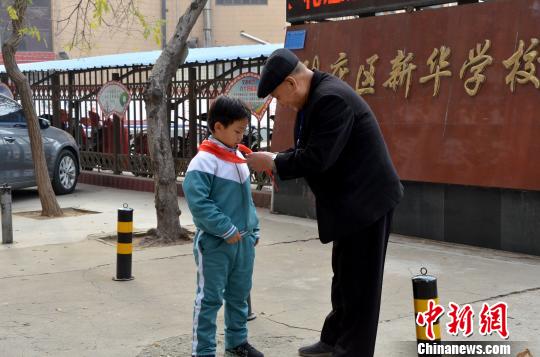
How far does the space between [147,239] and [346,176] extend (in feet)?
15.5

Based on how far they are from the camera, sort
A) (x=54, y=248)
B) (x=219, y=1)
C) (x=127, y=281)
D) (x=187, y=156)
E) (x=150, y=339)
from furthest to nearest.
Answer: (x=219, y=1) < (x=187, y=156) < (x=54, y=248) < (x=127, y=281) < (x=150, y=339)

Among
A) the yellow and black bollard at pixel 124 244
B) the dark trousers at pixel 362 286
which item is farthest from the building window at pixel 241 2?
the dark trousers at pixel 362 286

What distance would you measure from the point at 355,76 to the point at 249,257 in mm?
5090

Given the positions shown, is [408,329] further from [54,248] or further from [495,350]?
[54,248]

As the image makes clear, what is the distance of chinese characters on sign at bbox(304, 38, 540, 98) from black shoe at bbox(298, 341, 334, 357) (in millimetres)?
3877

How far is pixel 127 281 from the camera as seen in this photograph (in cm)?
654

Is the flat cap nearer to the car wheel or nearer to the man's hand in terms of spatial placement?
the man's hand

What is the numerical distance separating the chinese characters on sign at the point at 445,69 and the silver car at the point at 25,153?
4976 mm

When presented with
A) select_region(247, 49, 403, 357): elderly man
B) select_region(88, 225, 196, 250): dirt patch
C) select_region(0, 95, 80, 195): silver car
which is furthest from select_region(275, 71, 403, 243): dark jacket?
select_region(0, 95, 80, 195): silver car

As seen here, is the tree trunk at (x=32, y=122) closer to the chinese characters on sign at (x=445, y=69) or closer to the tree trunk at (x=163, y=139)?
the tree trunk at (x=163, y=139)

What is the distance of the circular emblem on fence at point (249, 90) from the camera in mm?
10336

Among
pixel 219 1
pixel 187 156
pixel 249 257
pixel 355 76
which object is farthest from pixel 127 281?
pixel 219 1

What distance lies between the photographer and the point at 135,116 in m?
12.9

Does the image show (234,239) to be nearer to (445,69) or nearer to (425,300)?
(425,300)
